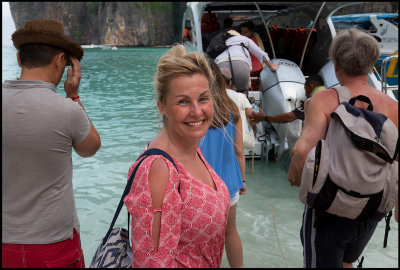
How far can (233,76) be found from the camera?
5547 mm

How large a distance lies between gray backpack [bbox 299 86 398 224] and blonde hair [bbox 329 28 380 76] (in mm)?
236

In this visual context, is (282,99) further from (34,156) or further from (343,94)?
(34,156)

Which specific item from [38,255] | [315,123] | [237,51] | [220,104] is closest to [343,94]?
[315,123]

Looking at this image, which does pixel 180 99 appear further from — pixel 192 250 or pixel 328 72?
pixel 328 72

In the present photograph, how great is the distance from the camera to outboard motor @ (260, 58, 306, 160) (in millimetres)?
5316

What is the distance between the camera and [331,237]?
6.95 feet

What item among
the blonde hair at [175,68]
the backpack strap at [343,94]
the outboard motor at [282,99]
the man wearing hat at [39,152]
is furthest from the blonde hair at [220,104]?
the outboard motor at [282,99]

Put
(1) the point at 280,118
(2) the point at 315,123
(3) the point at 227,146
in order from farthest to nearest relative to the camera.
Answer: (1) the point at 280,118 → (3) the point at 227,146 → (2) the point at 315,123

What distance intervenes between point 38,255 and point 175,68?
3.67ft

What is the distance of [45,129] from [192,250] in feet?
2.89

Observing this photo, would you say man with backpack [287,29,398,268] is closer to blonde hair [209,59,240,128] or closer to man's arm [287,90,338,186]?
man's arm [287,90,338,186]

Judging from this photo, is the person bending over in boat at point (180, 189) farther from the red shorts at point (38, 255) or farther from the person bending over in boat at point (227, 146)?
the person bending over in boat at point (227, 146)

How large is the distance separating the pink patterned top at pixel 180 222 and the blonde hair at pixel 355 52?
45.6 inches

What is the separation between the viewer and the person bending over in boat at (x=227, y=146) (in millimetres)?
2594
